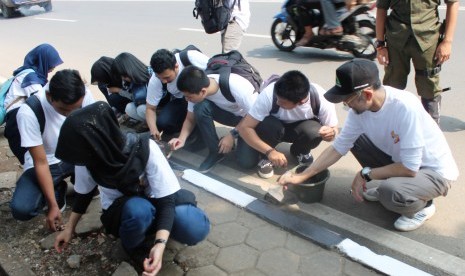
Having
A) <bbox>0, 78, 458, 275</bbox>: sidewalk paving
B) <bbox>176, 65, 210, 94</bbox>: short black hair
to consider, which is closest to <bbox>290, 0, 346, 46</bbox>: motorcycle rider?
<bbox>176, 65, 210, 94</bbox>: short black hair

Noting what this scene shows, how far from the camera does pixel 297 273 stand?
2.34m

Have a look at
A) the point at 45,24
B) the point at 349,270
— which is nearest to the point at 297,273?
the point at 349,270

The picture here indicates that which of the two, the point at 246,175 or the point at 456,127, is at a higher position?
the point at 456,127

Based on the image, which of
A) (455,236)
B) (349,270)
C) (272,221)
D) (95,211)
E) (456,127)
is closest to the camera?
(349,270)

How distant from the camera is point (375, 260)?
234cm

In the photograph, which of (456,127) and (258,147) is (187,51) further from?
(456,127)

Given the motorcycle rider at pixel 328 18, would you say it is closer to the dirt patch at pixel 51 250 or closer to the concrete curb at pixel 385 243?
the concrete curb at pixel 385 243

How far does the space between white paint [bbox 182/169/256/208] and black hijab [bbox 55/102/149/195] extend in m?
0.98

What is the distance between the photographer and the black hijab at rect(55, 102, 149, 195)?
1922 millimetres

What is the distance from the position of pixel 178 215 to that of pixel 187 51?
198 centimetres

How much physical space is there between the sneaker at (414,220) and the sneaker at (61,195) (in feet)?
7.58

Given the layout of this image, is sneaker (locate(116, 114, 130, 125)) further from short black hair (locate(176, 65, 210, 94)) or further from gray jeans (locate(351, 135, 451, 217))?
gray jeans (locate(351, 135, 451, 217))

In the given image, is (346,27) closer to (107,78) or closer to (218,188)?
(107,78)

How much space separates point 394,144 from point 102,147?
1700mm
